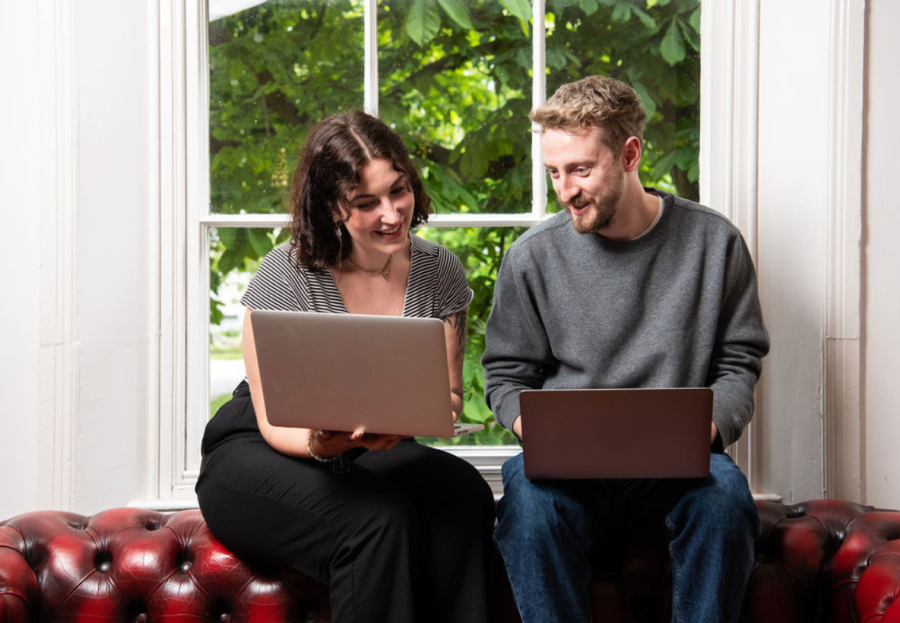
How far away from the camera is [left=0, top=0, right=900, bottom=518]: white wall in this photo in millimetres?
1956

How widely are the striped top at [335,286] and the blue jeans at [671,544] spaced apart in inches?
18.2

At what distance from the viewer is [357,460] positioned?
1.73 m

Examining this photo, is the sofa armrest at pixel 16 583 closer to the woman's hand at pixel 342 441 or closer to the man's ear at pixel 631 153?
the woman's hand at pixel 342 441

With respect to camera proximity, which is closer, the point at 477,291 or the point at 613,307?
the point at 613,307

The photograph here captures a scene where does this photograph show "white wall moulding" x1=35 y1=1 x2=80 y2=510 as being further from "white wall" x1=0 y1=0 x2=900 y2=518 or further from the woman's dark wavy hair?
the woman's dark wavy hair

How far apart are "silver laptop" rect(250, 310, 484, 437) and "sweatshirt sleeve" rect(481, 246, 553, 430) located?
456 millimetres

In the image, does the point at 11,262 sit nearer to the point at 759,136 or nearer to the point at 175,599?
the point at 175,599

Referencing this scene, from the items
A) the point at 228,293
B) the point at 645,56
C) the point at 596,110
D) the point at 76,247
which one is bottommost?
the point at 228,293

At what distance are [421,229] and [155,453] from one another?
873 millimetres

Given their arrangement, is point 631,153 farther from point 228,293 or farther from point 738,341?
point 228,293

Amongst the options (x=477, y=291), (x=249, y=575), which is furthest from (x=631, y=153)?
(x=249, y=575)

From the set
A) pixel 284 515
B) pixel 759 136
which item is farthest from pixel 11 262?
pixel 759 136

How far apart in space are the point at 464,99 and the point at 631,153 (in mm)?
544

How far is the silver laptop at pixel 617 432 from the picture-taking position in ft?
4.52
